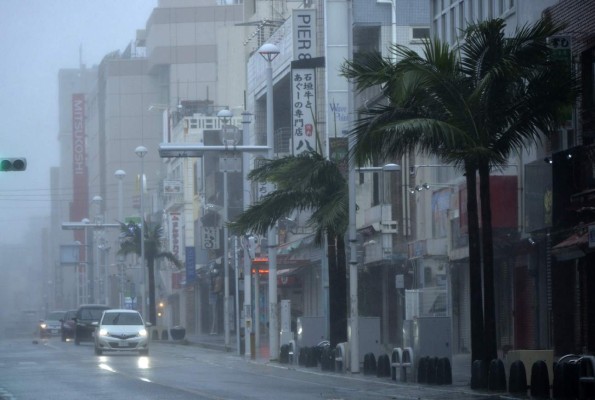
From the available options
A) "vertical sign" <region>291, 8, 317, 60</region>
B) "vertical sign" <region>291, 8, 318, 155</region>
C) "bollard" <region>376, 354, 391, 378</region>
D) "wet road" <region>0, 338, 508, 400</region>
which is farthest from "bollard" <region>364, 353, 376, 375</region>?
"vertical sign" <region>291, 8, 317, 60</region>

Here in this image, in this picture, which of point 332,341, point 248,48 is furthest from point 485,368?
point 248,48

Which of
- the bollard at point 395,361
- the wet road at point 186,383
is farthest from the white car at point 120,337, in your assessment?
the bollard at point 395,361

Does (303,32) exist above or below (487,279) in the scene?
above

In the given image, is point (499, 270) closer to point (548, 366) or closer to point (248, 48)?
point (548, 366)

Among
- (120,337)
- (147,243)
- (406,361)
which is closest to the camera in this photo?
(406,361)

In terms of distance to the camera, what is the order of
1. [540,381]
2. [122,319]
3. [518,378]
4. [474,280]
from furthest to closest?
[122,319] < [474,280] < [518,378] < [540,381]

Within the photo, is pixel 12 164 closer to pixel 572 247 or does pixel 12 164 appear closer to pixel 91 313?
pixel 572 247

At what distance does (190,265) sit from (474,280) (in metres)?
63.5

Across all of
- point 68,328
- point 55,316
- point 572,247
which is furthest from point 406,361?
point 55,316

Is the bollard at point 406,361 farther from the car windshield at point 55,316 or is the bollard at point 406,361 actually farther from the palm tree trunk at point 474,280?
the car windshield at point 55,316

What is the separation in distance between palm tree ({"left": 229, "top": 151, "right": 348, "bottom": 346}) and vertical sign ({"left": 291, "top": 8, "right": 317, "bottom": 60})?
77.7ft

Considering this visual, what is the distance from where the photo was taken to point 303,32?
210ft

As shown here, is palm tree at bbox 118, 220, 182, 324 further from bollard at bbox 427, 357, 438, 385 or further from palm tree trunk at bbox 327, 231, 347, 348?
bollard at bbox 427, 357, 438, 385

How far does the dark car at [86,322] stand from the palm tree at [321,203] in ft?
85.5
